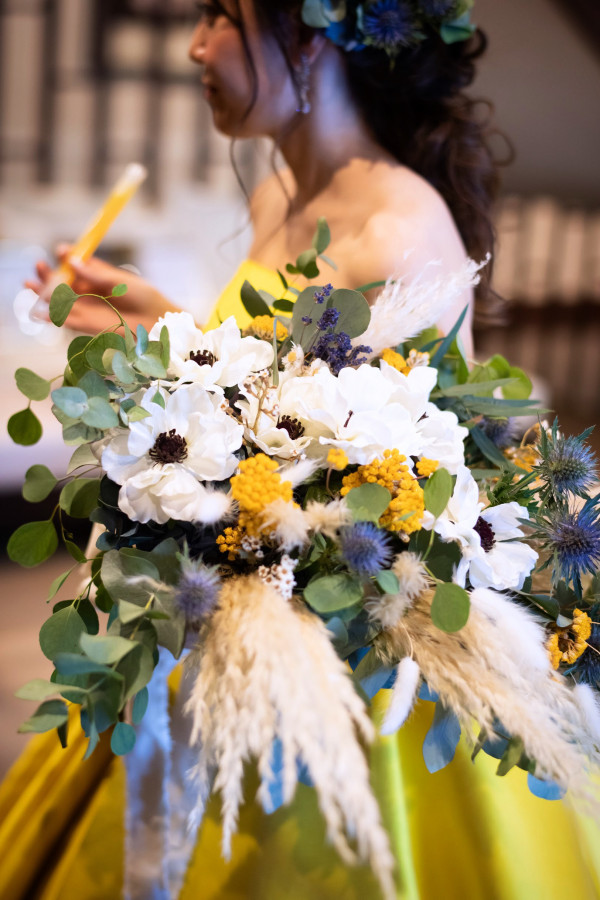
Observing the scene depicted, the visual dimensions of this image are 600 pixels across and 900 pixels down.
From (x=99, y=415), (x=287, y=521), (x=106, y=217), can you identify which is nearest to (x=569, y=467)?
(x=287, y=521)

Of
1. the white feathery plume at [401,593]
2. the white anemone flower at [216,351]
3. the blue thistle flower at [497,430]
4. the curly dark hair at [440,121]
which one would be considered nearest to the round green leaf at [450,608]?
the white feathery plume at [401,593]

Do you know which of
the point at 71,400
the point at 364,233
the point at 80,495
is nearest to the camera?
the point at 71,400

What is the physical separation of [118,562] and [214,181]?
3470mm

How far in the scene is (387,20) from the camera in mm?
1032

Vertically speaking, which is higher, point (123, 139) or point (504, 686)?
point (504, 686)

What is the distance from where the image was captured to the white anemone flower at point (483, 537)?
0.59 metres

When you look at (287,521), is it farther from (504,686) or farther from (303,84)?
(303,84)

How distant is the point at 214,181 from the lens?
12.2 ft

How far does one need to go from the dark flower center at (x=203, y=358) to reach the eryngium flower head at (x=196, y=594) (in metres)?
0.18

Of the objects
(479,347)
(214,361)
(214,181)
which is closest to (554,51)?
(479,347)

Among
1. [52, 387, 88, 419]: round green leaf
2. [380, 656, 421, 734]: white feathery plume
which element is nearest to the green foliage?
[380, 656, 421, 734]: white feathery plume

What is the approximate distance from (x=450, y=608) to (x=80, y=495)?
1.09 ft

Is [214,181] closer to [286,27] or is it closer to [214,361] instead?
[286,27]

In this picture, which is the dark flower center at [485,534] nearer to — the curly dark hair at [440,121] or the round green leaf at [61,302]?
the round green leaf at [61,302]
